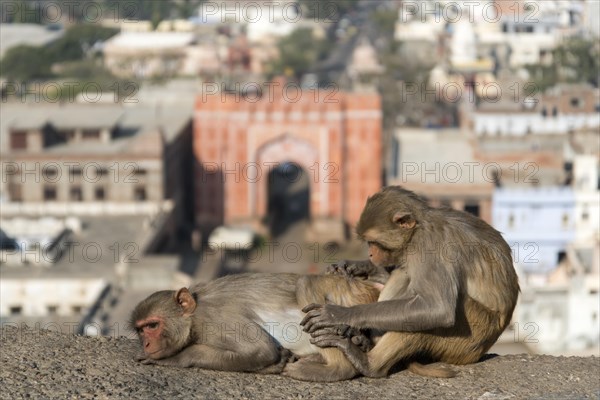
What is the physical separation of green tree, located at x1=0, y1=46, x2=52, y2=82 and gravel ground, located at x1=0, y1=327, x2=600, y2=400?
39.7m

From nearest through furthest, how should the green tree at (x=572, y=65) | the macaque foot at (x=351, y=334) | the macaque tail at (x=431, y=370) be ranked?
the macaque foot at (x=351, y=334) < the macaque tail at (x=431, y=370) < the green tree at (x=572, y=65)

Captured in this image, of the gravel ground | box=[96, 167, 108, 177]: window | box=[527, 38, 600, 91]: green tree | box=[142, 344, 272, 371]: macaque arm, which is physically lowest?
box=[527, 38, 600, 91]: green tree

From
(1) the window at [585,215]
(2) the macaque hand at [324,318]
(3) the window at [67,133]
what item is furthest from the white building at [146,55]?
(2) the macaque hand at [324,318]

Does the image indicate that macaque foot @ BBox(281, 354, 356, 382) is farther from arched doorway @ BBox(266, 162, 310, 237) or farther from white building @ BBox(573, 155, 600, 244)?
arched doorway @ BBox(266, 162, 310, 237)

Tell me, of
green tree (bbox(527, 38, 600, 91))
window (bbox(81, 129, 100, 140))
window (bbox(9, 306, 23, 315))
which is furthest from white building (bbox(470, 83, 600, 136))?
green tree (bbox(527, 38, 600, 91))

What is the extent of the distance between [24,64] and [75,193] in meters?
19.8

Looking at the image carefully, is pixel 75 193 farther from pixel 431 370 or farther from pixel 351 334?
pixel 351 334

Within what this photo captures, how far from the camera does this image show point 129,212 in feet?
102

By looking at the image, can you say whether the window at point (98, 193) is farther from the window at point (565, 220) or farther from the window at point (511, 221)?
the window at point (565, 220)

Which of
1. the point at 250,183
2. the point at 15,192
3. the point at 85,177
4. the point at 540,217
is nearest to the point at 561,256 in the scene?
the point at 540,217

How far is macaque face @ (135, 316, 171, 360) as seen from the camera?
20.6 ft

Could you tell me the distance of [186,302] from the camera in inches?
248

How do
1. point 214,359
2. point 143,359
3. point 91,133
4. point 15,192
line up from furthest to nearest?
point 91,133 → point 15,192 → point 143,359 → point 214,359

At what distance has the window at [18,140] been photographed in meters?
31.7
